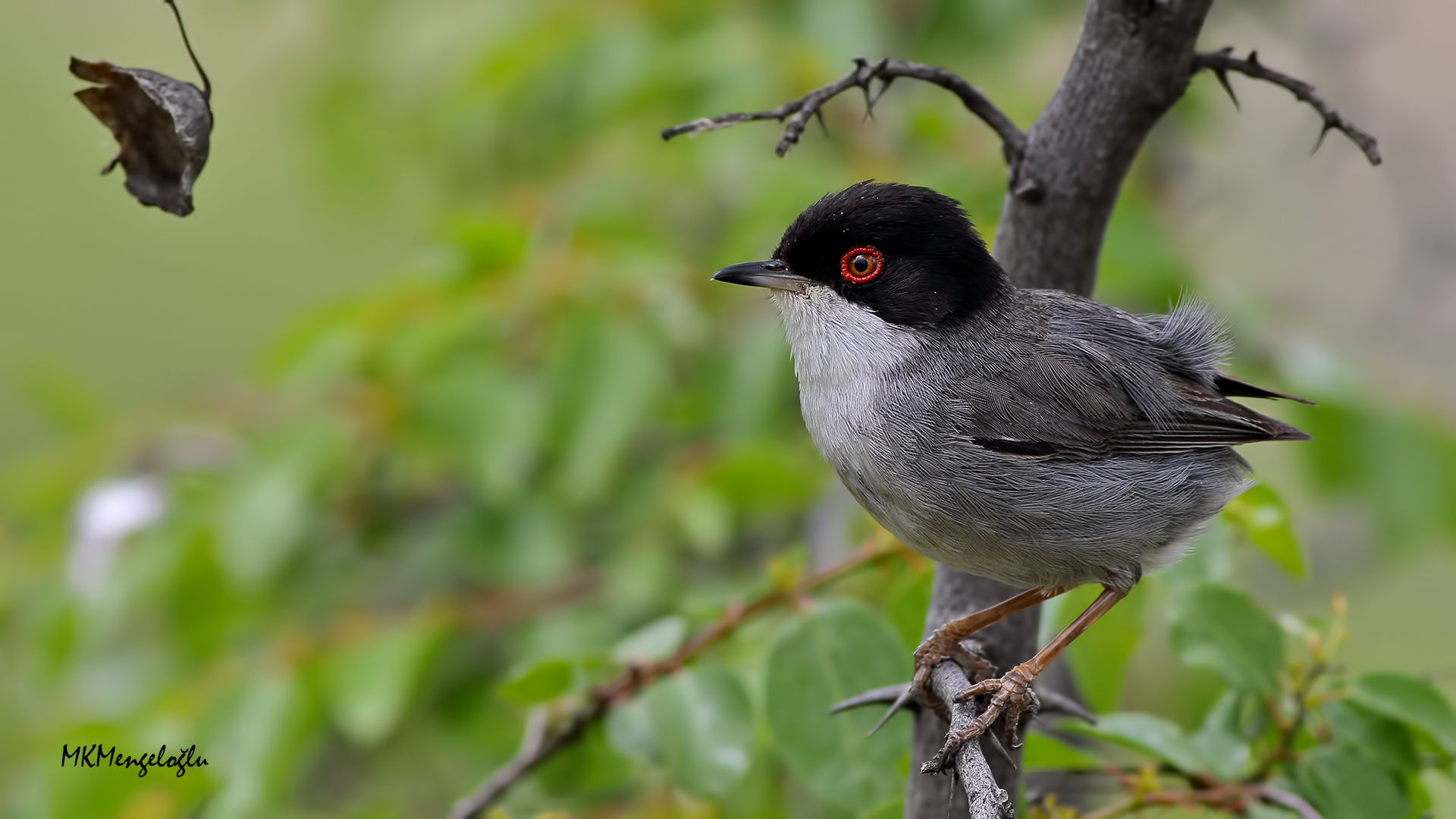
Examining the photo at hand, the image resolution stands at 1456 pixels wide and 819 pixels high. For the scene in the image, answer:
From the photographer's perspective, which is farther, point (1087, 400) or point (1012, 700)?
point (1087, 400)

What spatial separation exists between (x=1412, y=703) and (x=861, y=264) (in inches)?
48.0

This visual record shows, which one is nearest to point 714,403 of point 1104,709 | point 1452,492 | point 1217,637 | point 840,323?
point 840,323

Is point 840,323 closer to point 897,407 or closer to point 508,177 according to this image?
point 897,407

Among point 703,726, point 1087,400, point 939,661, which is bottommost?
point 939,661

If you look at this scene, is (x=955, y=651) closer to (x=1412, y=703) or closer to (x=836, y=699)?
(x=836, y=699)

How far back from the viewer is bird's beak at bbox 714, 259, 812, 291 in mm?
2449

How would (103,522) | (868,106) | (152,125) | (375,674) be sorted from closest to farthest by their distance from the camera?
(152,125) < (868,106) < (375,674) < (103,522)

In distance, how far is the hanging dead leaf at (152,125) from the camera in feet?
5.49

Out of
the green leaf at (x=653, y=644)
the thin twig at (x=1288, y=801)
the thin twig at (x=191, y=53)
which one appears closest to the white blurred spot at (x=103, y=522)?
the green leaf at (x=653, y=644)

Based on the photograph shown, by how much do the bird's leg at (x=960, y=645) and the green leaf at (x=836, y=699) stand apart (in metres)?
0.13

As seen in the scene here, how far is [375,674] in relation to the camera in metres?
3.31

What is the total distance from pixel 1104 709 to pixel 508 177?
3.88 m

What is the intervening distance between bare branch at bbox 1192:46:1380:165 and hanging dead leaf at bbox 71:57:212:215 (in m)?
1.51

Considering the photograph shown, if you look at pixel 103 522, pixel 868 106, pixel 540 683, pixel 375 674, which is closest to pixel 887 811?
pixel 540 683
